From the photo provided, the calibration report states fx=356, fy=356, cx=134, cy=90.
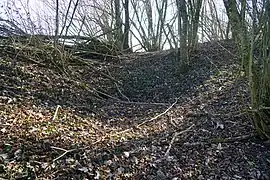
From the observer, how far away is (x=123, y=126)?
4.09m

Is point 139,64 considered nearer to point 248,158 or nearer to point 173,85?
point 173,85

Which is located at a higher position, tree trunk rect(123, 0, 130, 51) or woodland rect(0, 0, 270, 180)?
tree trunk rect(123, 0, 130, 51)

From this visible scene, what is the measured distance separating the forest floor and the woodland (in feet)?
0.04

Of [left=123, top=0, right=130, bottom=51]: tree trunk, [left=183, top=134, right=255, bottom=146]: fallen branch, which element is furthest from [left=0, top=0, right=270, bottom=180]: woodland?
[left=123, top=0, right=130, bottom=51]: tree trunk

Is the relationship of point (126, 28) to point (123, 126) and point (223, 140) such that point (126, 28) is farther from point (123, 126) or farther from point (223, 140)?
point (223, 140)

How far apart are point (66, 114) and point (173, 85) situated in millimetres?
Answer: 2494

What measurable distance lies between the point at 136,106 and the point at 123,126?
1.05 meters

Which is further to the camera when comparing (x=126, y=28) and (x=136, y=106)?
(x=126, y=28)

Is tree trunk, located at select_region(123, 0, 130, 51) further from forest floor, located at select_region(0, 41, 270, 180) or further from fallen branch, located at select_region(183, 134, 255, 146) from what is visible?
fallen branch, located at select_region(183, 134, 255, 146)

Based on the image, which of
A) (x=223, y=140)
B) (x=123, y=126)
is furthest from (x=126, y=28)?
(x=223, y=140)

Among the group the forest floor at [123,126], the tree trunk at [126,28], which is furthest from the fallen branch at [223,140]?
the tree trunk at [126,28]

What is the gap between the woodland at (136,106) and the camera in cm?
305

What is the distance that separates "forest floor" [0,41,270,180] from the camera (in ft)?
9.82

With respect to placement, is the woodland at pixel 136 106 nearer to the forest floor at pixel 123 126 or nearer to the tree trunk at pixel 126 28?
the forest floor at pixel 123 126
